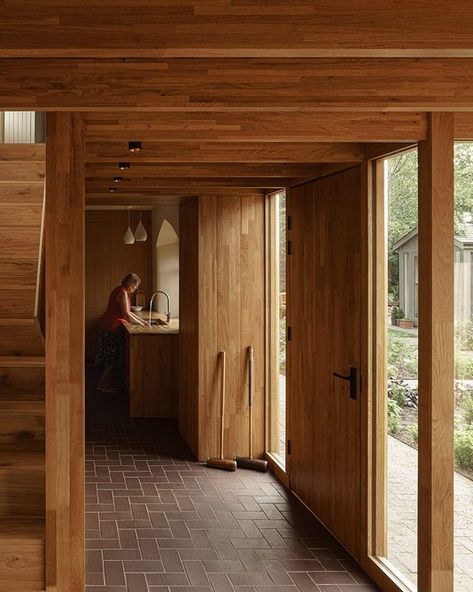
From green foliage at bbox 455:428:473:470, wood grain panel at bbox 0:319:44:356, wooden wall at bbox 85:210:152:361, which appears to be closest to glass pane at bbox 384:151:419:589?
green foliage at bbox 455:428:473:470

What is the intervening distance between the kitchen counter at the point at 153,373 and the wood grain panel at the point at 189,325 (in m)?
0.75

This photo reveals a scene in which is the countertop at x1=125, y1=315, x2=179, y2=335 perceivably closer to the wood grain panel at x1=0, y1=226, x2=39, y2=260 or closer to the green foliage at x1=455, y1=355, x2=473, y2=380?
the wood grain panel at x1=0, y1=226, x2=39, y2=260

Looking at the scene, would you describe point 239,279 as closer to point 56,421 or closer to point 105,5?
point 56,421

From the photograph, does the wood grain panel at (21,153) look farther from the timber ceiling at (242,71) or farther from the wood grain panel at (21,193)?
the timber ceiling at (242,71)

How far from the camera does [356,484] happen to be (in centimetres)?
564

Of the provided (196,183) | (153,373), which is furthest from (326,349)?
(153,373)

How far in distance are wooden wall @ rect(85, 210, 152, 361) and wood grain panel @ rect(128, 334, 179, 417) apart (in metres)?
4.98

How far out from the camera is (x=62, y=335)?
14.3 ft

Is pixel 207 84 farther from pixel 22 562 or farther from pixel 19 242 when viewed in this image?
pixel 19 242

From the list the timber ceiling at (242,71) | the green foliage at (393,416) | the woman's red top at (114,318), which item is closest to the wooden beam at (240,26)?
the timber ceiling at (242,71)

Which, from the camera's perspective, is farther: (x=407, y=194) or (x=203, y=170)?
(x=203, y=170)

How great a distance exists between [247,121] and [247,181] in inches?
118

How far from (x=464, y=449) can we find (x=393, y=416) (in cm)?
80

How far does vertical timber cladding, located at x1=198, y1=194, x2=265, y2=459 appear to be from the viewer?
8250 mm
